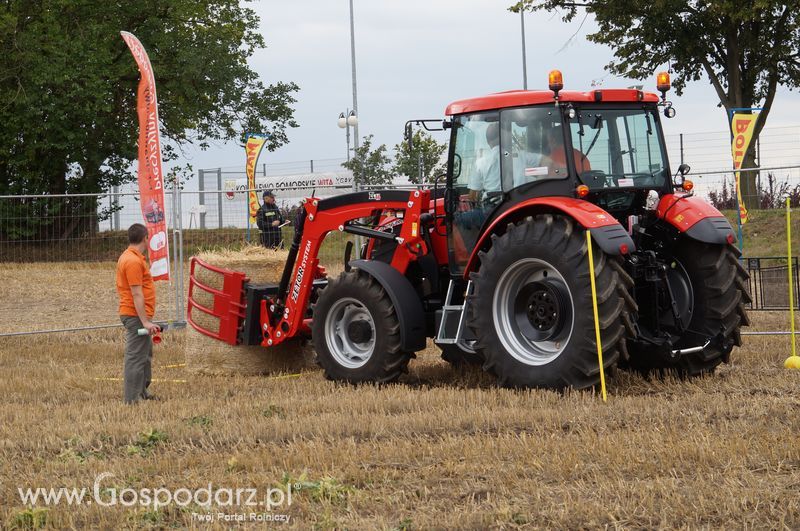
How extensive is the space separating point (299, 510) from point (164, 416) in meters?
2.94

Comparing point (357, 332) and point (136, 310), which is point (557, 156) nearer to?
point (357, 332)

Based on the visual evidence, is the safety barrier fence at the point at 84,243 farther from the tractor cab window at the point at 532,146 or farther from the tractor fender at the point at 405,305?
the tractor cab window at the point at 532,146

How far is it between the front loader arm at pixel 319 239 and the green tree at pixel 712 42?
21270mm

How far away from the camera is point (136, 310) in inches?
357

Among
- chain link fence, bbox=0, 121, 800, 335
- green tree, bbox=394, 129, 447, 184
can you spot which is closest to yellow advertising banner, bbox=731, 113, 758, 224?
chain link fence, bbox=0, 121, 800, 335

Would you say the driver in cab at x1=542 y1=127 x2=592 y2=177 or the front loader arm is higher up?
the driver in cab at x1=542 y1=127 x2=592 y2=177

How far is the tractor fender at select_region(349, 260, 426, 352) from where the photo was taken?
918cm

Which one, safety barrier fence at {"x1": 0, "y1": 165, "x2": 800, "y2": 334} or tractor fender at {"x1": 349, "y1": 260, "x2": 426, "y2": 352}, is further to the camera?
safety barrier fence at {"x1": 0, "y1": 165, "x2": 800, "y2": 334}

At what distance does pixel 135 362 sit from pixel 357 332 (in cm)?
184

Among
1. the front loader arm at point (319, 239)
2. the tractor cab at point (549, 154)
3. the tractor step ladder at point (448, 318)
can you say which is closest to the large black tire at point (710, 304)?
the tractor cab at point (549, 154)

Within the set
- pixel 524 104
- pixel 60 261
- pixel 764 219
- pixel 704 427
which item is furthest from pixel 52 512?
pixel 764 219

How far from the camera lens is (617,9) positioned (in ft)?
101

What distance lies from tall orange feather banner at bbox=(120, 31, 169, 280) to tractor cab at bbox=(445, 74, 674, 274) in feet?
16.5

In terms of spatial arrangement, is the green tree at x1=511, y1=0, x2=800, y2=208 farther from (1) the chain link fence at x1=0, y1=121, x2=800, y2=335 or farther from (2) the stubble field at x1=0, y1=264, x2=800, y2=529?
(2) the stubble field at x1=0, y1=264, x2=800, y2=529
